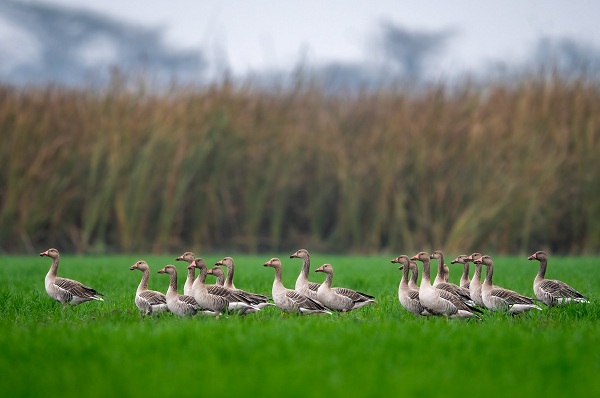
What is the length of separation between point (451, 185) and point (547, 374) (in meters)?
14.6

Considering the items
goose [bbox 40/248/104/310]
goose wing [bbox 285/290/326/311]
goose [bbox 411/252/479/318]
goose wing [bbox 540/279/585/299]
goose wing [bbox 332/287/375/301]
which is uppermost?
goose wing [bbox 540/279/585/299]

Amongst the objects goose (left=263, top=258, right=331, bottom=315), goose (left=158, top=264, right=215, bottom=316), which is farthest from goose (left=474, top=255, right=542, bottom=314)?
goose (left=158, top=264, right=215, bottom=316)

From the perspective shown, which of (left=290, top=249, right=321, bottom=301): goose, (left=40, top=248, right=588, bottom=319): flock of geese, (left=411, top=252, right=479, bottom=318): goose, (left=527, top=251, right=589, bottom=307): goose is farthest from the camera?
(left=290, top=249, right=321, bottom=301): goose

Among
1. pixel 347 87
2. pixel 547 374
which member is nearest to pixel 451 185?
pixel 347 87

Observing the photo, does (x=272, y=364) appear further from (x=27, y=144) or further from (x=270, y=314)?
(x=27, y=144)

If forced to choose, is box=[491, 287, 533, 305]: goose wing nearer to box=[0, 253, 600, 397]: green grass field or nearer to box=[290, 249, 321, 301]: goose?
box=[0, 253, 600, 397]: green grass field

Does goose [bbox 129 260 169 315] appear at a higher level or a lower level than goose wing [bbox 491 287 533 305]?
lower

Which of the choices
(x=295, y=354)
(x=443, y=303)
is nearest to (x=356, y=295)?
(x=443, y=303)

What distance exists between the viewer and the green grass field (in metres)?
5.97

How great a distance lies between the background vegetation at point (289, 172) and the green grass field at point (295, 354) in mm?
9885

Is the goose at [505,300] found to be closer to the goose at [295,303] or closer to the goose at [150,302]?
the goose at [295,303]

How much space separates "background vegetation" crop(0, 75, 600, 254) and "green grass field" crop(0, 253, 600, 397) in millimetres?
9885

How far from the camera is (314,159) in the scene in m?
22.5

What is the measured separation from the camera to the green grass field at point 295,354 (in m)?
5.97
